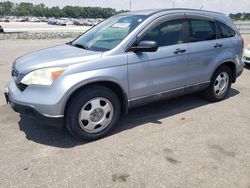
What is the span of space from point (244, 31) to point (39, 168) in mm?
28003

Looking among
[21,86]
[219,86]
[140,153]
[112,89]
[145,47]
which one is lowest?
[140,153]

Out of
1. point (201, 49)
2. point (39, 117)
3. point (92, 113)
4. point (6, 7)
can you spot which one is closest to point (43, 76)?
point (39, 117)

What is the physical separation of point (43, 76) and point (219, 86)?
3.48 meters

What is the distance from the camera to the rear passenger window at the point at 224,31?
5.47 metres

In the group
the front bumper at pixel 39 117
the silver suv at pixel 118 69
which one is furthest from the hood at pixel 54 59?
the front bumper at pixel 39 117

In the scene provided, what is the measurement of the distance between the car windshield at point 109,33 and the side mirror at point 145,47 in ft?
0.81

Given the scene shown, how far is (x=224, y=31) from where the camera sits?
5559 millimetres

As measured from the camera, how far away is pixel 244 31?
27.6 meters

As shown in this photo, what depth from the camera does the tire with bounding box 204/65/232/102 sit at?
5492 mm

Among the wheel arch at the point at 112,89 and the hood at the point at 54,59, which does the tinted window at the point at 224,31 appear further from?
the hood at the point at 54,59

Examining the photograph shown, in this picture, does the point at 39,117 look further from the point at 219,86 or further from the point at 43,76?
the point at 219,86

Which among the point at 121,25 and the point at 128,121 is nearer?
the point at 121,25

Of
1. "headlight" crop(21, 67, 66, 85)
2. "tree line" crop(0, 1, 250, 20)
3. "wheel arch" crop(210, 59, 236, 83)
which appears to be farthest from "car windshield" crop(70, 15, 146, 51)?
"tree line" crop(0, 1, 250, 20)

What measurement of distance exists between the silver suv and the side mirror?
1 cm
